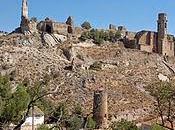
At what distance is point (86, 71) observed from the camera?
6438 cm

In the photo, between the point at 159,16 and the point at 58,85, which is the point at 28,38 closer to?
the point at 58,85

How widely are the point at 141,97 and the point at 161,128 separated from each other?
25161 mm

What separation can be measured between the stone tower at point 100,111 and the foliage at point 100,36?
23.9m

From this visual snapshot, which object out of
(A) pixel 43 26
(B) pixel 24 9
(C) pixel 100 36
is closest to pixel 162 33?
(C) pixel 100 36

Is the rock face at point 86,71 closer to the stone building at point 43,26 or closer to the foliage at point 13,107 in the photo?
the stone building at point 43,26

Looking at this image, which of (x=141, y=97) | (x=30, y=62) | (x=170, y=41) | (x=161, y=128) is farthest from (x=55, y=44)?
(x=161, y=128)

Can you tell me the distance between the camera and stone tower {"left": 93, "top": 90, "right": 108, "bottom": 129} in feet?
165

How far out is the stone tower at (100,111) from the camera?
50.2m

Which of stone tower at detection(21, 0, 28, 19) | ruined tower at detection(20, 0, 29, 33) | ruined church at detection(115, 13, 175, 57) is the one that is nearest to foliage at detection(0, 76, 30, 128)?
ruined tower at detection(20, 0, 29, 33)

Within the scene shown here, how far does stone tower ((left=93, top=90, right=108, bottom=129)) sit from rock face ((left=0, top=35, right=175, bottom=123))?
4.33 metres

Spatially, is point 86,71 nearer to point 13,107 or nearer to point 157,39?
point 157,39

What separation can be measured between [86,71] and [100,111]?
14168 millimetres

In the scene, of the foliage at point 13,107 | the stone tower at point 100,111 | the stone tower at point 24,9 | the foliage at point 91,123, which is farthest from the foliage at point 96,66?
the foliage at point 13,107

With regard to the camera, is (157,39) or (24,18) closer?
(24,18)
